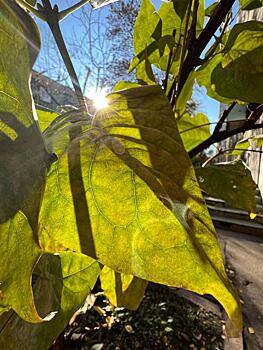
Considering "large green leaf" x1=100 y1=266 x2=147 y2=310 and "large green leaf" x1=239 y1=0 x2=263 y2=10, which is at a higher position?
"large green leaf" x1=239 y1=0 x2=263 y2=10

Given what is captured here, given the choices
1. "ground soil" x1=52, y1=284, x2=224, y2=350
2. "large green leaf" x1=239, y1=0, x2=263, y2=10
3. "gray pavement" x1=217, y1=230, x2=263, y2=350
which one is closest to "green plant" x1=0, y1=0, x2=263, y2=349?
"large green leaf" x1=239, y1=0, x2=263, y2=10

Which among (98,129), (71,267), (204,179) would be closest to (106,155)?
(98,129)

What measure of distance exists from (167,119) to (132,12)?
230 centimetres

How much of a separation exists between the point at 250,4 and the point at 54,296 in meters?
0.37

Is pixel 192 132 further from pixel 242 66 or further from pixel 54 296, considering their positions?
pixel 54 296

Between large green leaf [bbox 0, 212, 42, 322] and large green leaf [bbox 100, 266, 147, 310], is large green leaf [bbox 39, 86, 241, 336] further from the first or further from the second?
large green leaf [bbox 100, 266, 147, 310]

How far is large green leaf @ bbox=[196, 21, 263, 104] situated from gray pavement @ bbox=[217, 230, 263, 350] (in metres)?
1.46

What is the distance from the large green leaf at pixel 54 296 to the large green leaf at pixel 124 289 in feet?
0.17

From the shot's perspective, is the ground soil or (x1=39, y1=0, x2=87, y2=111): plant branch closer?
(x1=39, y1=0, x2=87, y2=111): plant branch

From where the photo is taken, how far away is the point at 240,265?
7.55 ft

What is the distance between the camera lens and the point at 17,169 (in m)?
0.11

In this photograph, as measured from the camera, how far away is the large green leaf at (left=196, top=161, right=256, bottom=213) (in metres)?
0.35

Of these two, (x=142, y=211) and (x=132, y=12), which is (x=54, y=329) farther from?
(x=132, y=12)

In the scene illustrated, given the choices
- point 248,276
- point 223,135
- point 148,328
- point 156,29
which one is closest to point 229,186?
point 223,135
